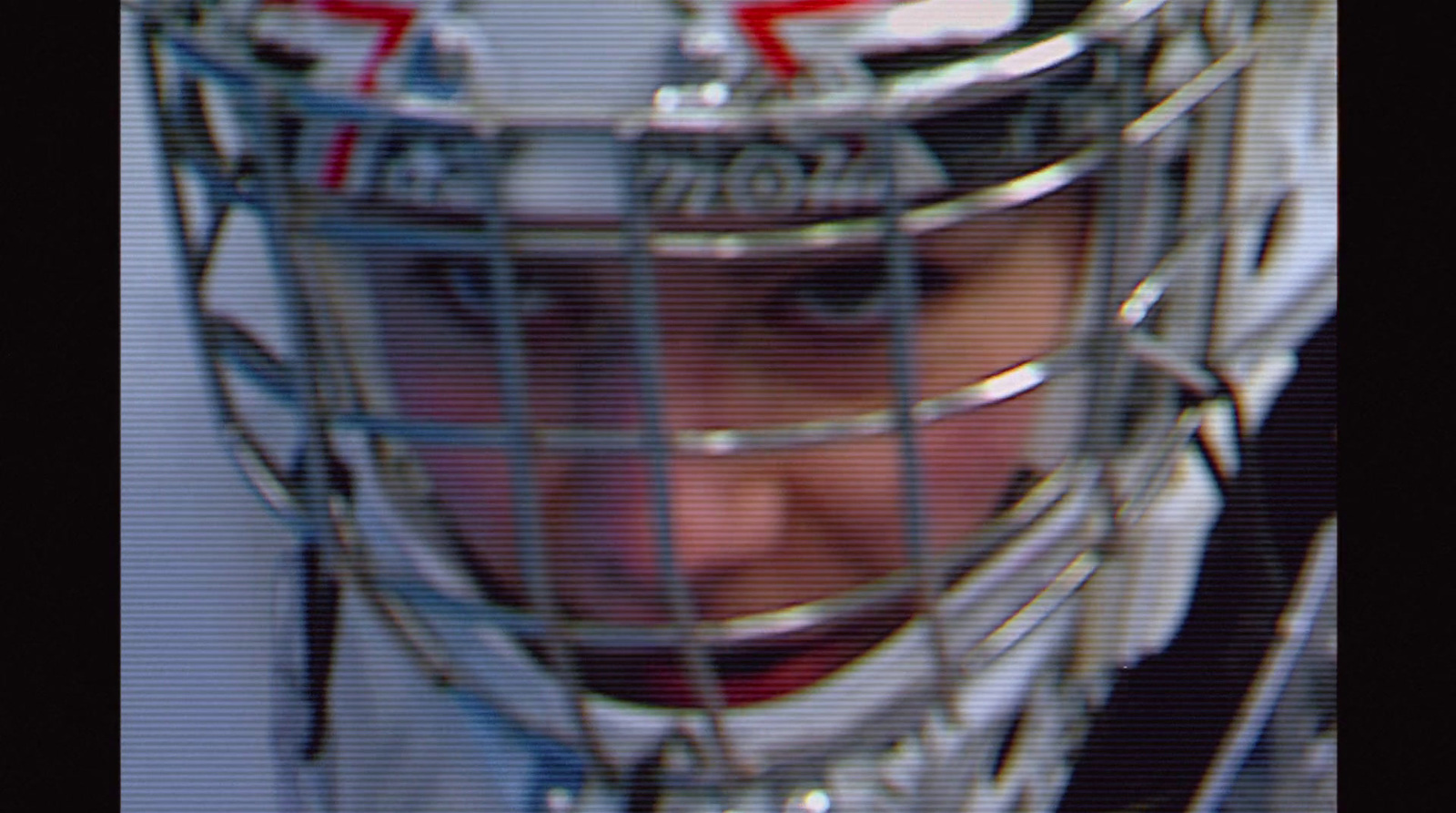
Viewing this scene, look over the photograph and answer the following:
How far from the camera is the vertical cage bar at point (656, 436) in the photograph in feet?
2.17

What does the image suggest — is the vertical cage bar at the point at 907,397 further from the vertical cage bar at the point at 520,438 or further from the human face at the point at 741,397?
the vertical cage bar at the point at 520,438

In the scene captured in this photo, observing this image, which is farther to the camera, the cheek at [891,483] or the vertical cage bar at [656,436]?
the cheek at [891,483]

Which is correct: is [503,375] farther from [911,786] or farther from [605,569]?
[911,786]

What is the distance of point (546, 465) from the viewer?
2.51ft

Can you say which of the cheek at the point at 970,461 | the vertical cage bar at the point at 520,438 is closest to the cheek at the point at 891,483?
the cheek at the point at 970,461

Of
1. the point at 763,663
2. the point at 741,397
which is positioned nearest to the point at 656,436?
the point at 741,397

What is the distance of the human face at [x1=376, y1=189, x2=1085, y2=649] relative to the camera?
2.31 ft

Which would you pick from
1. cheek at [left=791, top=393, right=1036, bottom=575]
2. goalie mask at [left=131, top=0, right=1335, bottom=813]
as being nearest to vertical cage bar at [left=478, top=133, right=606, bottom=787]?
goalie mask at [left=131, top=0, right=1335, bottom=813]

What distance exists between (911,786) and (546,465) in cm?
26

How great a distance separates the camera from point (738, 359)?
0.72 metres

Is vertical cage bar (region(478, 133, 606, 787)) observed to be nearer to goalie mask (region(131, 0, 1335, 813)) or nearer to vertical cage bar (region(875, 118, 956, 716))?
goalie mask (region(131, 0, 1335, 813))

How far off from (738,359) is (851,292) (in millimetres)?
60

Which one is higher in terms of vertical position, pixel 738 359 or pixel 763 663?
pixel 738 359

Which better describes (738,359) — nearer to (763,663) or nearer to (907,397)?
(907,397)
